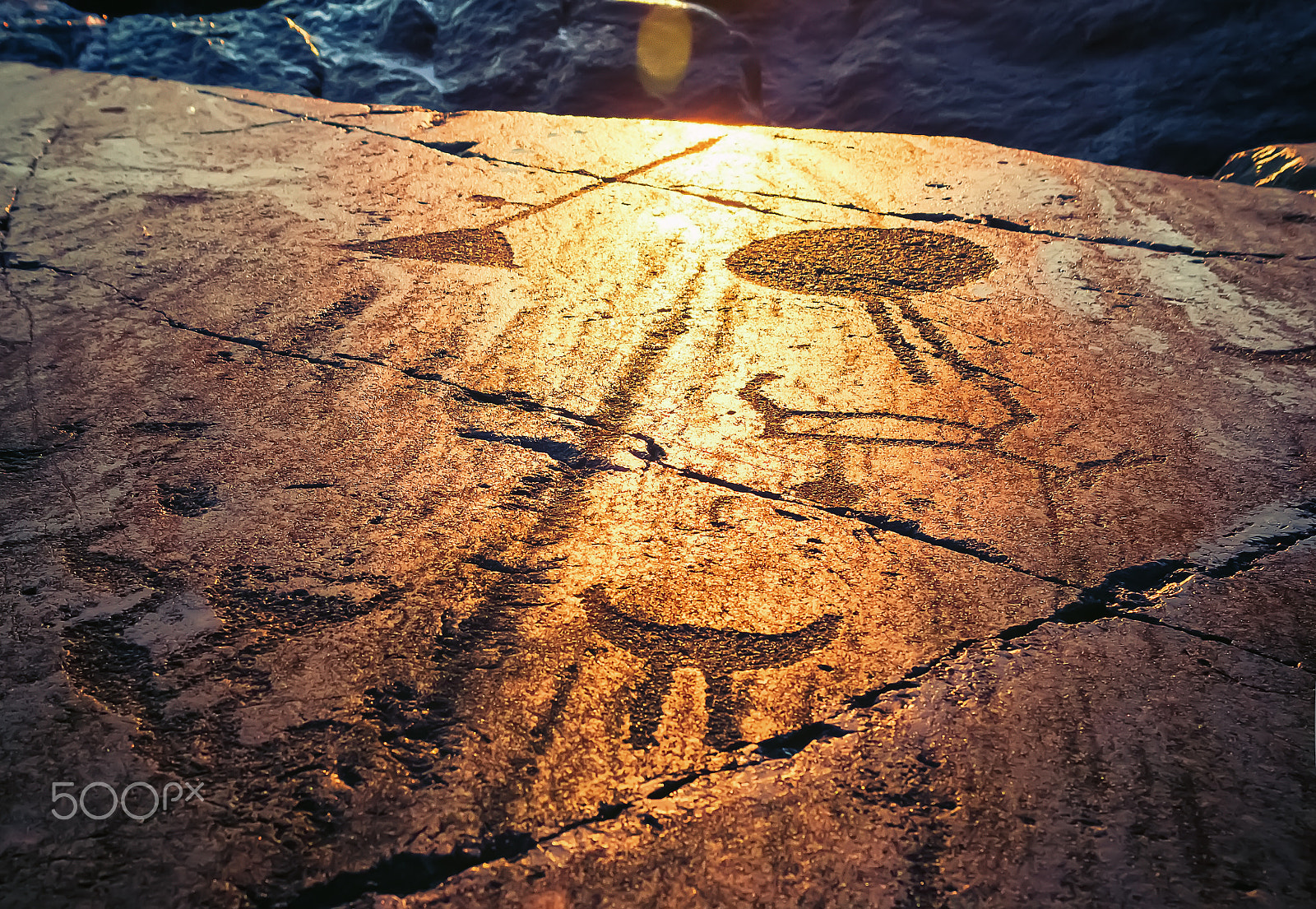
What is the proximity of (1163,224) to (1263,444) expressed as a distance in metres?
1.00

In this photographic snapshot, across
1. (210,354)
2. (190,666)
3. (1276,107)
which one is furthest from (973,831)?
(1276,107)

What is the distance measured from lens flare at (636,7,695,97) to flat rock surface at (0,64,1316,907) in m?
1.83

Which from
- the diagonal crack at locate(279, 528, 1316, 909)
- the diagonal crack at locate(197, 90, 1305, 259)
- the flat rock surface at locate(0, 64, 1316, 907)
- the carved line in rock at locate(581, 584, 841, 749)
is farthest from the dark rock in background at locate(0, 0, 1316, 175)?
the carved line in rock at locate(581, 584, 841, 749)

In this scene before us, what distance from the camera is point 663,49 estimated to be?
365 centimetres

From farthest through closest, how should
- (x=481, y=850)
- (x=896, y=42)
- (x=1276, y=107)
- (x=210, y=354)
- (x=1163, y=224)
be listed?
(x=896, y=42) → (x=1276, y=107) → (x=1163, y=224) → (x=210, y=354) → (x=481, y=850)

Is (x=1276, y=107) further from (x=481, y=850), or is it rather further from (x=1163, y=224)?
(x=481, y=850)

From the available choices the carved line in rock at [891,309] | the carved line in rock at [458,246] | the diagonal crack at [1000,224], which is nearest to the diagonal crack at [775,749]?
the carved line in rock at [891,309]

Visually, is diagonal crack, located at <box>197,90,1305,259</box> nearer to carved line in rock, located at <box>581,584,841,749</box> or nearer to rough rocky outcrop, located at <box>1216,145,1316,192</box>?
rough rocky outcrop, located at <box>1216,145,1316,192</box>

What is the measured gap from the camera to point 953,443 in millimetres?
1285

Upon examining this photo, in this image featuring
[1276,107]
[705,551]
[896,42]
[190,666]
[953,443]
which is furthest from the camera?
[896,42]

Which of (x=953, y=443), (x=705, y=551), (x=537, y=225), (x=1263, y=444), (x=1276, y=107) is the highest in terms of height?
(x=1276, y=107)

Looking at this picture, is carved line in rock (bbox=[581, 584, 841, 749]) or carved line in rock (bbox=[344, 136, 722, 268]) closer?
carved line in rock (bbox=[581, 584, 841, 749])

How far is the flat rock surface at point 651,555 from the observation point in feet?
2.38

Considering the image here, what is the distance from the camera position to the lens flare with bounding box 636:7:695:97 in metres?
3.62
